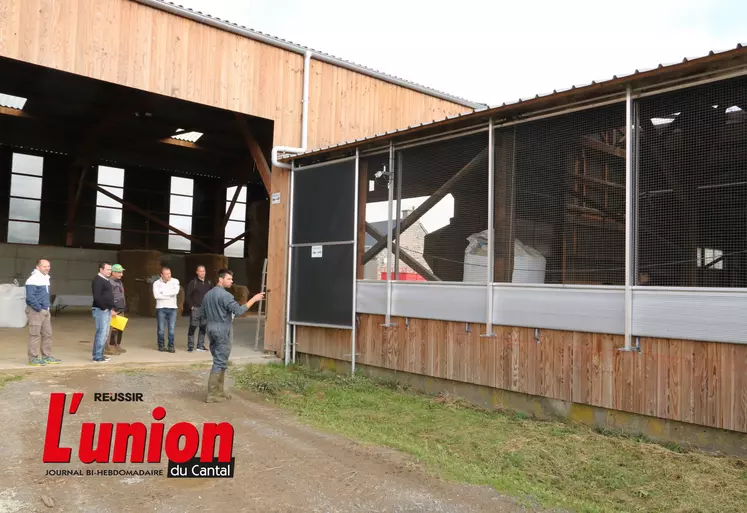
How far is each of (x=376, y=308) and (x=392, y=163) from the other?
2052 millimetres

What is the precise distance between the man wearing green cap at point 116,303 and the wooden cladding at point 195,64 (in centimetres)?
301

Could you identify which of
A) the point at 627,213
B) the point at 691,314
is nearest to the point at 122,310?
the point at 627,213

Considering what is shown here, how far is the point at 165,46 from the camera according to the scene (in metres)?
9.59

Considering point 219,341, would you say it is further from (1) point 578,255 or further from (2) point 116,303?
(1) point 578,255

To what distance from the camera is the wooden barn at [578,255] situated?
205 inches

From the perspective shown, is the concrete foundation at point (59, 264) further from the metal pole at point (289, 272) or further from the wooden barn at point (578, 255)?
the wooden barn at point (578, 255)

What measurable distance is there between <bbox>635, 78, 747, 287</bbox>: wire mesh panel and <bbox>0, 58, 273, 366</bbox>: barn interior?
1054 centimetres

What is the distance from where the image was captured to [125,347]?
433 inches

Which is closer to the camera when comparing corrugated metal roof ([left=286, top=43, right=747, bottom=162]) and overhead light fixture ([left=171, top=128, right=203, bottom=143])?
corrugated metal roof ([left=286, top=43, right=747, bottom=162])

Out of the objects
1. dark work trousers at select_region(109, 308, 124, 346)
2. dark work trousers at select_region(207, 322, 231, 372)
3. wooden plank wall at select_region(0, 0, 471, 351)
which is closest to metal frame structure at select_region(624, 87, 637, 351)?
dark work trousers at select_region(207, 322, 231, 372)

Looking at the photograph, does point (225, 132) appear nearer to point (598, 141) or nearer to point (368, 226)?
point (368, 226)

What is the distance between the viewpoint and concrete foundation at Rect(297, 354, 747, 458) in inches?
207

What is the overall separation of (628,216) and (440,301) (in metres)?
2.61

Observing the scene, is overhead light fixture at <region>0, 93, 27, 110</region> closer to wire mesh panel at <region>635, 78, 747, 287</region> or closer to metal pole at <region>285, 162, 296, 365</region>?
metal pole at <region>285, 162, 296, 365</region>
